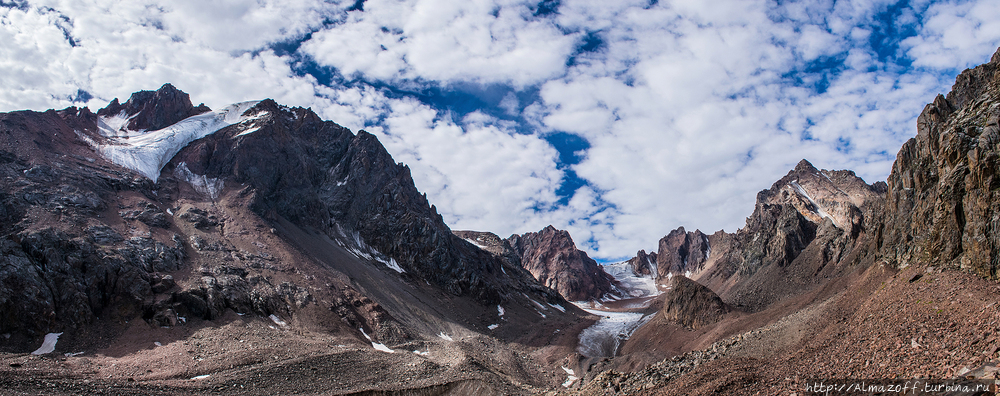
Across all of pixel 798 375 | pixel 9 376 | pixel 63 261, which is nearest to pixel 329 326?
pixel 63 261

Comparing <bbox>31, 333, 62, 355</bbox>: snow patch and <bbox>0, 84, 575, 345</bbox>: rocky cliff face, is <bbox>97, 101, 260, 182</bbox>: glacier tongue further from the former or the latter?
<bbox>31, 333, 62, 355</bbox>: snow patch

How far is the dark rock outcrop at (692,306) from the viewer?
178 feet

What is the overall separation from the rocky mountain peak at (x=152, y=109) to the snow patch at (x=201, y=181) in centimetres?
2476

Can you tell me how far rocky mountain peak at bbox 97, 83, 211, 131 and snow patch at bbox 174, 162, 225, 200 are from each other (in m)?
24.8

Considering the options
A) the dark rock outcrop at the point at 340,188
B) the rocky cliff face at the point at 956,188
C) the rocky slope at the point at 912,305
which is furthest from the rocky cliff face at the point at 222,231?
the rocky cliff face at the point at 956,188

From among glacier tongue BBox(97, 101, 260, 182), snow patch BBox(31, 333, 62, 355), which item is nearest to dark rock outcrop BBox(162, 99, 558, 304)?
glacier tongue BBox(97, 101, 260, 182)

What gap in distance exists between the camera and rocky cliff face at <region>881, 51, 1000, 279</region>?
80.0 feet

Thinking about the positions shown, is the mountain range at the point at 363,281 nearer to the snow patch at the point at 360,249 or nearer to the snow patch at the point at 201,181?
the snow patch at the point at 201,181

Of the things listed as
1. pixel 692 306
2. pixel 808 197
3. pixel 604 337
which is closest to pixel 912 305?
pixel 692 306

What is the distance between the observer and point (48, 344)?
119 ft

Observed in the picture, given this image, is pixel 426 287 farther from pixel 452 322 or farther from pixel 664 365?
pixel 664 365

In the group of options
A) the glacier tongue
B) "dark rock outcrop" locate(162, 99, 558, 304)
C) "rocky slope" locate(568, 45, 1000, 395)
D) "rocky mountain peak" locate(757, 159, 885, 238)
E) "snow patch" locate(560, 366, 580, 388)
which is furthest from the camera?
"rocky mountain peak" locate(757, 159, 885, 238)

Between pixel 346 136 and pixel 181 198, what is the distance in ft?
169

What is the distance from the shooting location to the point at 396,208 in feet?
377
